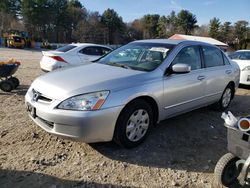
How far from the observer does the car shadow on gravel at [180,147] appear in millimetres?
3709

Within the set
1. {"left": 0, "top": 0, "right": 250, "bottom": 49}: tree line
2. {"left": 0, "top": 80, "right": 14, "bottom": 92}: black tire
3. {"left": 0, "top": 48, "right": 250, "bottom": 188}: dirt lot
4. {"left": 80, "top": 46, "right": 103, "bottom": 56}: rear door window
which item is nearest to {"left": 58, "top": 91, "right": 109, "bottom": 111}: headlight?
{"left": 0, "top": 48, "right": 250, "bottom": 188}: dirt lot

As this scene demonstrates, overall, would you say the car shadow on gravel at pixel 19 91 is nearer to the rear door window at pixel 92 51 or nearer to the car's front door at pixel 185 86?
the rear door window at pixel 92 51

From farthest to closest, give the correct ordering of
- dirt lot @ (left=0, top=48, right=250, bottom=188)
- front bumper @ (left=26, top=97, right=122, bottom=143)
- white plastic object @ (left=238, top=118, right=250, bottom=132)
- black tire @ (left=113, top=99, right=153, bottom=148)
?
black tire @ (left=113, top=99, right=153, bottom=148) → front bumper @ (left=26, top=97, right=122, bottom=143) → dirt lot @ (left=0, top=48, right=250, bottom=188) → white plastic object @ (left=238, top=118, right=250, bottom=132)

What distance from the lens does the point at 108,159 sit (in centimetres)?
369

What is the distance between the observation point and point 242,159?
2914mm

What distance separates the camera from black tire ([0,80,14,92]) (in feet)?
23.1

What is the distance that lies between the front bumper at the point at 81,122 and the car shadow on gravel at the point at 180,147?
49cm

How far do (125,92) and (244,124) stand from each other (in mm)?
1532

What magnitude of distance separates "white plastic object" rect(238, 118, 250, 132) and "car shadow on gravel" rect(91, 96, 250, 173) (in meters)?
1.05

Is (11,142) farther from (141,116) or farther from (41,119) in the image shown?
(141,116)

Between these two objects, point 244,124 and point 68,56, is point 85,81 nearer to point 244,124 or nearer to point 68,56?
point 244,124

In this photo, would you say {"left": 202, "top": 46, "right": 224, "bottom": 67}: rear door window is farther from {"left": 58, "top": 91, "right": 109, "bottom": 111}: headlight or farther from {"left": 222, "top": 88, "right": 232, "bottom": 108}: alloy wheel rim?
{"left": 58, "top": 91, "right": 109, "bottom": 111}: headlight

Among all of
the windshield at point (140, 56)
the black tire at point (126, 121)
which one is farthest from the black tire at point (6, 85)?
the black tire at point (126, 121)

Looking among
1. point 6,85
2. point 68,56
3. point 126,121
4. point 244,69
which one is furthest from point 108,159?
point 244,69
